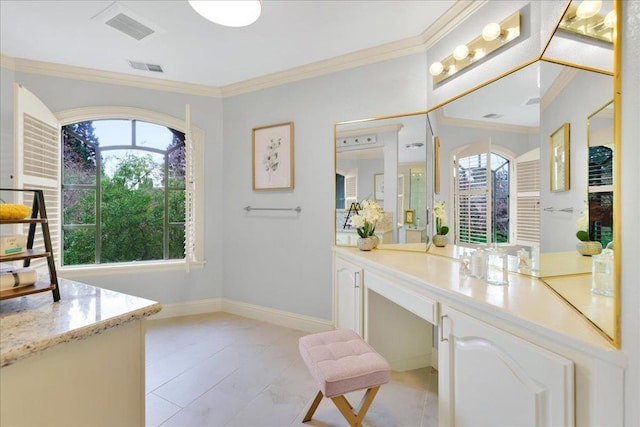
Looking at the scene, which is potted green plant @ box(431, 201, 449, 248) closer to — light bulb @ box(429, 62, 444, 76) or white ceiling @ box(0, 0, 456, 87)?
light bulb @ box(429, 62, 444, 76)

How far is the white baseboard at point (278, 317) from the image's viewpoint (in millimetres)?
2951

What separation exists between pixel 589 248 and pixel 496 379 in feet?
1.94

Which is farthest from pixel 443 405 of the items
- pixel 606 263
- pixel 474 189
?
pixel 474 189

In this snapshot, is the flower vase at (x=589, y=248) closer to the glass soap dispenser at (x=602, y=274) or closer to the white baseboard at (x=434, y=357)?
the glass soap dispenser at (x=602, y=274)

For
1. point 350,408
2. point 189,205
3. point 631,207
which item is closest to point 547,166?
A: point 631,207

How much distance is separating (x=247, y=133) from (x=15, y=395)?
2873mm

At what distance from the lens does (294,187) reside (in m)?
3.06

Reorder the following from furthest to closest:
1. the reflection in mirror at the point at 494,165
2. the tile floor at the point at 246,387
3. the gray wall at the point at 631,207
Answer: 1. the tile floor at the point at 246,387
2. the reflection in mirror at the point at 494,165
3. the gray wall at the point at 631,207

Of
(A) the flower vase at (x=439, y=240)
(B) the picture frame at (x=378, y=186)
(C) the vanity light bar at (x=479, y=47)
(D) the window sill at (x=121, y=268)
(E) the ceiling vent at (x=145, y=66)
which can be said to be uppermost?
(E) the ceiling vent at (x=145, y=66)

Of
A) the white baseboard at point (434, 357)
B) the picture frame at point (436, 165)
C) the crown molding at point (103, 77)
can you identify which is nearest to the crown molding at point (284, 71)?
the crown molding at point (103, 77)

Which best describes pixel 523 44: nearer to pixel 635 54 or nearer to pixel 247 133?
pixel 635 54

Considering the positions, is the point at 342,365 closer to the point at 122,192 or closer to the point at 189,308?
the point at 189,308

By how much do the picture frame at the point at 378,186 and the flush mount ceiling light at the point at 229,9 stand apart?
1407 mm

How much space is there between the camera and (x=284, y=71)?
9.95ft
